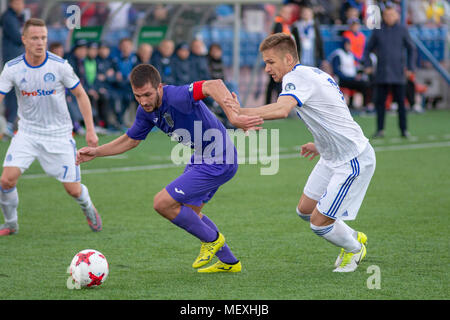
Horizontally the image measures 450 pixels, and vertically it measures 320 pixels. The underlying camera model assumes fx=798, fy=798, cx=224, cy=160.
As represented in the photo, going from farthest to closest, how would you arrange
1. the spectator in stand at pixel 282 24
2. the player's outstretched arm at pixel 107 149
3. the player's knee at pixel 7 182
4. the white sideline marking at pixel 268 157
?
the spectator in stand at pixel 282 24 → the white sideline marking at pixel 268 157 → the player's knee at pixel 7 182 → the player's outstretched arm at pixel 107 149

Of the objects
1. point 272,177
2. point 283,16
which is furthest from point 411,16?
point 272,177

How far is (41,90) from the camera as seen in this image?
26.3 ft

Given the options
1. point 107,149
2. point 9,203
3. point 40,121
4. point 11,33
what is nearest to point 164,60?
point 11,33

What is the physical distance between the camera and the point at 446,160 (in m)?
13.4

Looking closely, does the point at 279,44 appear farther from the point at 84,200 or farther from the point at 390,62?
the point at 390,62

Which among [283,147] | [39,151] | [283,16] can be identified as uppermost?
[283,16]

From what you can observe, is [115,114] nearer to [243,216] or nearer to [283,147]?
[283,147]

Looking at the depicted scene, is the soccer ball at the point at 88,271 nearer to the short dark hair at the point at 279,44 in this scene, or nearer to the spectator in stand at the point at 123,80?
the short dark hair at the point at 279,44

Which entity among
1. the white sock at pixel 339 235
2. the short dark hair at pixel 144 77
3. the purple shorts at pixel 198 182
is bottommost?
the white sock at pixel 339 235

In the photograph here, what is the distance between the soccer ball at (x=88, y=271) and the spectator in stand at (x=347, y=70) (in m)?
15.6

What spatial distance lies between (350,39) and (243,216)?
1292cm

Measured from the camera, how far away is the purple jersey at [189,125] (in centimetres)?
624

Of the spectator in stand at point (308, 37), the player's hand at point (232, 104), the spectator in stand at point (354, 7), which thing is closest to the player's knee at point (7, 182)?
the player's hand at point (232, 104)

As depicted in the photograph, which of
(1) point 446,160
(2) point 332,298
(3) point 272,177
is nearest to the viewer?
(2) point 332,298
